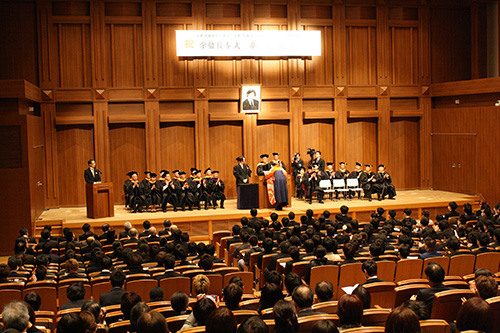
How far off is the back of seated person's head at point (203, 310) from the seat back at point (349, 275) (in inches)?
100

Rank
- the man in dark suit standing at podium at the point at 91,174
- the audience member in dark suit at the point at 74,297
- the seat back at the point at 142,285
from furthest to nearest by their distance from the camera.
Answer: the man in dark suit standing at podium at the point at 91,174 → the seat back at the point at 142,285 → the audience member in dark suit at the point at 74,297

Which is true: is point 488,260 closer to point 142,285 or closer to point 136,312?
point 142,285

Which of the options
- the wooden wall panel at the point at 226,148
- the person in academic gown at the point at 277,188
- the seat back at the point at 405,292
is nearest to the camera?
the seat back at the point at 405,292

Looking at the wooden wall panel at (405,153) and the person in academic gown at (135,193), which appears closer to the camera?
the person in academic gown at (135,193)

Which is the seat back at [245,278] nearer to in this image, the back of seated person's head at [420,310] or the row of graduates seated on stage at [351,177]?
the back of seated person's head at [420,310]

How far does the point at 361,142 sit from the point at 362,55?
9.16 feet

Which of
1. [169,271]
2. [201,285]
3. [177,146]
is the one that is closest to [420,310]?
[201,285]

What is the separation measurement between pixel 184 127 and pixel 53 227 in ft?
16.7

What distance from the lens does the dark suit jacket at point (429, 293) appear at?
4.81m

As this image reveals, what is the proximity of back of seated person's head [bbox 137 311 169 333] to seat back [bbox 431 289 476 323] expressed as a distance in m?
2.56

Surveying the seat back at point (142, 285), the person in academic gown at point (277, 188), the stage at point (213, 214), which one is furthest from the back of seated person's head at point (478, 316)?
the person in academic gown at point (277, 188)

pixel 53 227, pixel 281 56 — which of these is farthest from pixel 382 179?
pixel 53 227

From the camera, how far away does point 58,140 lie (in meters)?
14.8

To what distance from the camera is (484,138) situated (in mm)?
14602
